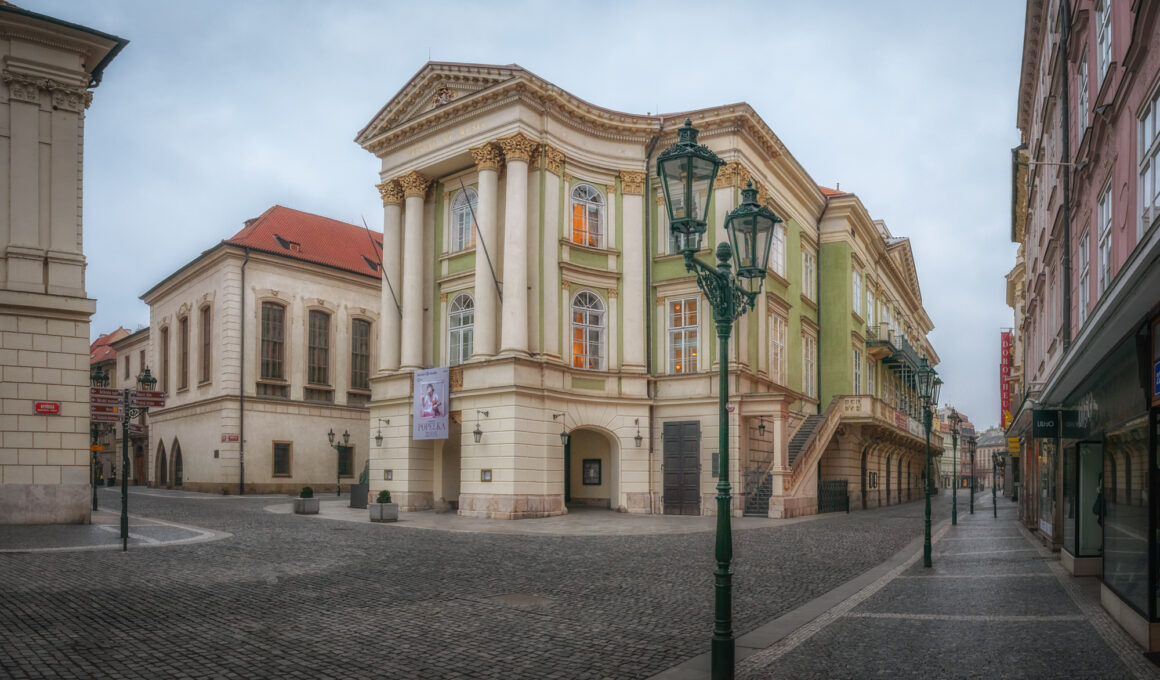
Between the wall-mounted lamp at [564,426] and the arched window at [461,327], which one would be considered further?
the arched window at [461,327]

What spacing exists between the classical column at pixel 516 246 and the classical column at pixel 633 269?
4311 mm

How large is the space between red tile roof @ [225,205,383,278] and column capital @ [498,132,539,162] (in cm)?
2013

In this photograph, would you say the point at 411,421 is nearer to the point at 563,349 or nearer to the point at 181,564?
the point at 563,349

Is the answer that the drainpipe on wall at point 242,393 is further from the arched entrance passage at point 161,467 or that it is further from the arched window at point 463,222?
the arched window at point 463,222

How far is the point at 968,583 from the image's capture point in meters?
13.3

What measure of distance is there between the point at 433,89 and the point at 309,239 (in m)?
21.7

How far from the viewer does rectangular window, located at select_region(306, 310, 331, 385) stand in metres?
47.8

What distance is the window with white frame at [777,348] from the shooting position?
3294 centimetres

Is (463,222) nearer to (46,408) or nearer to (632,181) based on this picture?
(632,181)

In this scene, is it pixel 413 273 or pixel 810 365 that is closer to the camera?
pixel 413 273

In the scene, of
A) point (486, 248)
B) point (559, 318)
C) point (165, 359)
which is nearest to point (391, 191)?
point (486, 248)

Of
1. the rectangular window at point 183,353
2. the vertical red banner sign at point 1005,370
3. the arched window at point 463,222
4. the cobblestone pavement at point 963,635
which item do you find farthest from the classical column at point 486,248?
the vertical red banner sign at point 1005,370

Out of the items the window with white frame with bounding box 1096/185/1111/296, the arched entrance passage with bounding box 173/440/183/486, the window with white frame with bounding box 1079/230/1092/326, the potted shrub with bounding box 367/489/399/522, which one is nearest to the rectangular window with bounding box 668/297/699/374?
the potted shrub with bounding box 367/489/399/522

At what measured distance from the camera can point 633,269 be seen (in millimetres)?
31516
